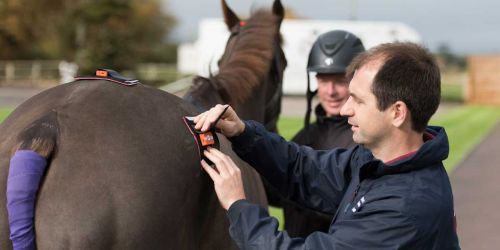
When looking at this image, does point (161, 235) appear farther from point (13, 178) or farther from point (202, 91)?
point (202, 91)

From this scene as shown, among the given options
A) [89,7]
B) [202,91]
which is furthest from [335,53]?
[89,7]

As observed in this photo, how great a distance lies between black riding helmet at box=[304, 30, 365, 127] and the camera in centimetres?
403

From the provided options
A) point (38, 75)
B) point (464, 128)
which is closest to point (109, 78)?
point (464, 128)

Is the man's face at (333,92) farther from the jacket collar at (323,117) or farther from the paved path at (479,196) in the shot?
the paved path at (479,196)

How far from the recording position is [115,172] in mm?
2047

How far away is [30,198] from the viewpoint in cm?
196

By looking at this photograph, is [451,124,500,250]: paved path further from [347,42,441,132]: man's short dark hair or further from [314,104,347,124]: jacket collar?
[347,42,441,132]: man's short dark hair

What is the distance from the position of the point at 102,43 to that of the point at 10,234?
2876 centimetres

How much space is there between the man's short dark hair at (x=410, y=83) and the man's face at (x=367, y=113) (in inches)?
1.0

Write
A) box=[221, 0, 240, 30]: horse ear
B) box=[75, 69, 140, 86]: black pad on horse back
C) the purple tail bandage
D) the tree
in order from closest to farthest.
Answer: the purple tail bandage < box=[75, 69, 140, 86]: black pad on horse back < box=[221, 0, 240, 30]: horse ear < the tree

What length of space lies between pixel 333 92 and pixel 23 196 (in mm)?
2451

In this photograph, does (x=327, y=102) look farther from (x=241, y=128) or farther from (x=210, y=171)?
(x=210, y=171)

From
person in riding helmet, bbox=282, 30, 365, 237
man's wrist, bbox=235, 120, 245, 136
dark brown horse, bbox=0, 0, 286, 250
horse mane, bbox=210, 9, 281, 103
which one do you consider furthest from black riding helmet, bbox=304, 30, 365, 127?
dark brown horse, bbox=0, 0, 286, 250

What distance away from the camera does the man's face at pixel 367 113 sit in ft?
7.36
